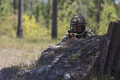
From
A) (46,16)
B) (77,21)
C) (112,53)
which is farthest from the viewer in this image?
(46,16)

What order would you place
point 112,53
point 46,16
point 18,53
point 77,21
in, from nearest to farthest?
point 112,53
point 77,21
point 18,53
point 46,16

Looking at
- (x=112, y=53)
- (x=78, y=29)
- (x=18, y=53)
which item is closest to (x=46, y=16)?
(x=18, y=53)

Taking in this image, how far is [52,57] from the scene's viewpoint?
6547mm

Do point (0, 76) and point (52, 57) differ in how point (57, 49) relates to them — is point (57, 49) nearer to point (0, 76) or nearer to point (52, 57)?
point (52, 57)

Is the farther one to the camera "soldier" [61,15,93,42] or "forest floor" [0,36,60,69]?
"forest floor" [0,36,60,69]

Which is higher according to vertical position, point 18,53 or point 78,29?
point 78,29

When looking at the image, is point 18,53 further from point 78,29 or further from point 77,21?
Result: point 77,21

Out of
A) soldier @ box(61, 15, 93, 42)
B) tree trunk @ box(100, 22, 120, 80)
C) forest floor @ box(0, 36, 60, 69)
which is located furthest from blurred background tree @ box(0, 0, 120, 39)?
tree trunk @ box(100, 22, 120, 80)

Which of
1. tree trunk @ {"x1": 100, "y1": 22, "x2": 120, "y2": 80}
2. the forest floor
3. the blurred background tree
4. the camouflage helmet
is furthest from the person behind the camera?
the blurred background tree

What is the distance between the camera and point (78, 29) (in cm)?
759

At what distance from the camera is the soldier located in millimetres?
7477

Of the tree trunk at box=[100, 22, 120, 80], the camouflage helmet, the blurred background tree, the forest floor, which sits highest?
the camouflage helmet

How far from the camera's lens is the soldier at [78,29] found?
24.5ft

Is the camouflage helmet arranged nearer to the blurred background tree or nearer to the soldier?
the soldier
